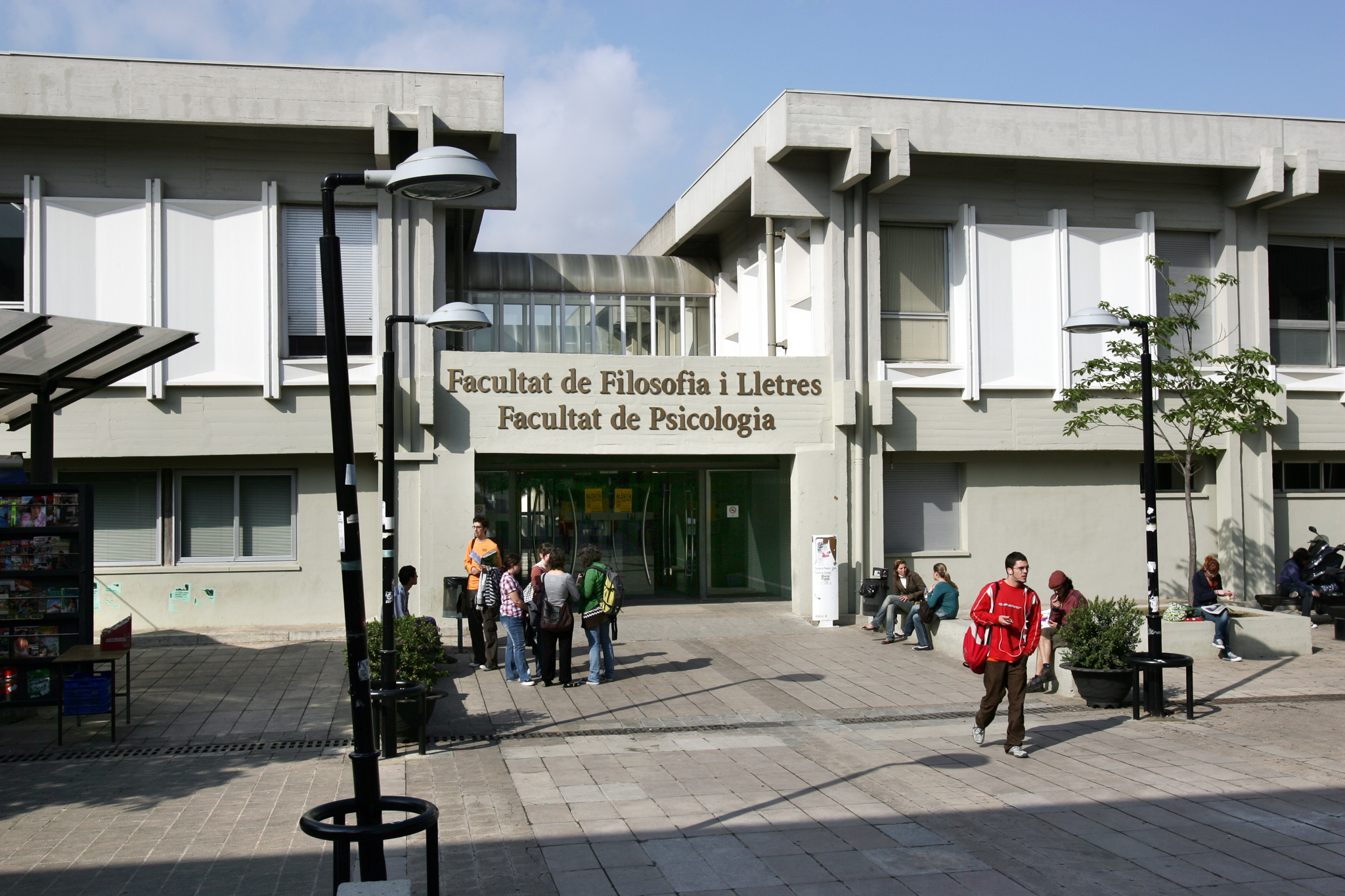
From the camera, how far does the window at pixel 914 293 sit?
66.0ft

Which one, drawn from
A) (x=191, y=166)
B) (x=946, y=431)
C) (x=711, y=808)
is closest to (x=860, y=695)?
(x=711, y=808)

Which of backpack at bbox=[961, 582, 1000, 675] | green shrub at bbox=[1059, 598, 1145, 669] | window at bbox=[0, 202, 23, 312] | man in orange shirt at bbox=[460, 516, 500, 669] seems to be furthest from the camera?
window at bbox=[0, 202, 23, 312]

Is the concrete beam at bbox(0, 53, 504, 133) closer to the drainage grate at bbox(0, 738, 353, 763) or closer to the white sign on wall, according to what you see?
the white sign on wall

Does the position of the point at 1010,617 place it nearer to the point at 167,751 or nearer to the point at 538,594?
the point at 538,594

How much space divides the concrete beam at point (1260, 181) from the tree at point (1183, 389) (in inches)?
62.7

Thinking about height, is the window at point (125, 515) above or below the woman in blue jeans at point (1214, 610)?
above

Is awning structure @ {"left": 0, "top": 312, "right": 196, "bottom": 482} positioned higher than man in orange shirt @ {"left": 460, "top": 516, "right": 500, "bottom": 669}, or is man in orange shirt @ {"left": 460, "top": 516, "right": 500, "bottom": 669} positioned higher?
awning structure @ {"left": 0, "top": 312, "right": 196, "bottom": 482}

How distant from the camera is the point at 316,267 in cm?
1861

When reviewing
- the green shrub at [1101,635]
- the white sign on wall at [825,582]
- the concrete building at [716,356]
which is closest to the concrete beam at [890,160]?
the concrete building at [716,356]

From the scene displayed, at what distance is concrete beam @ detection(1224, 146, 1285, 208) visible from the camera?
2012 cm

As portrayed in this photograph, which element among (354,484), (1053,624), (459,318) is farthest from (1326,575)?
(354,484)

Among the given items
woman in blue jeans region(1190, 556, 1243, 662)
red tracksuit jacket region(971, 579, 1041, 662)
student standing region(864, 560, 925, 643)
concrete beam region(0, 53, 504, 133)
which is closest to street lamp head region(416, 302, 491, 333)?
red tracksuit jacket region(971, 579, 1041, 662)

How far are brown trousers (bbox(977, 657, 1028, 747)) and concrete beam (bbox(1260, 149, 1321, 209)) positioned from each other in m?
14.5

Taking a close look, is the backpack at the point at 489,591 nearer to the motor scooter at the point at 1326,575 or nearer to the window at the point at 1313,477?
the motor scooter at the point at 1326,575
